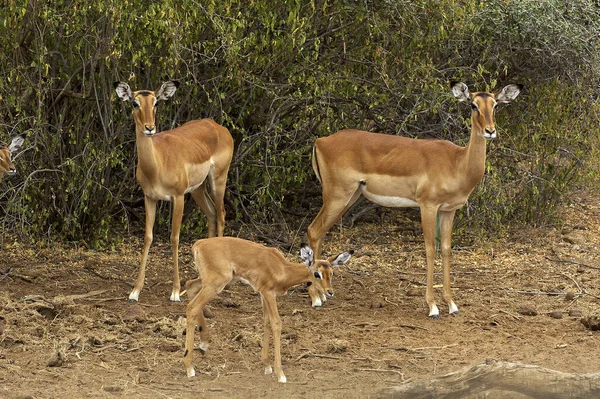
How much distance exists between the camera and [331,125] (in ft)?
31.2

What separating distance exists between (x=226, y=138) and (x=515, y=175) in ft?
10.2

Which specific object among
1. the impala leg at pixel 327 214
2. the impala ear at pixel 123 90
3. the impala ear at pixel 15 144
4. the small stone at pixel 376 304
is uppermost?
the impala ear at pixel 123 90

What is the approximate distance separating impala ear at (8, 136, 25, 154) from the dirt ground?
99cm

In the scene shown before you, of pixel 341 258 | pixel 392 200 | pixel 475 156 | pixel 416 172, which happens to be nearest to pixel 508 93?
pixel 475 156

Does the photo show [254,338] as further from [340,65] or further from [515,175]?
[515,175]

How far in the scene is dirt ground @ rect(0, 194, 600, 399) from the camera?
18.9 feet

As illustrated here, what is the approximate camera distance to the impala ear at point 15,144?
764 cm

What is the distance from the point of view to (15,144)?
769 cm

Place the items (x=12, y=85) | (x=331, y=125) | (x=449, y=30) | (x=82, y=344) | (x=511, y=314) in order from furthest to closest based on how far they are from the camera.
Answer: (x=331, y=125) < (x=449, y=30) < (x=12, y=85) < (x=511, y=314) < (x=82, y=344)

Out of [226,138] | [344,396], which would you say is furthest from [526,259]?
[344,396]

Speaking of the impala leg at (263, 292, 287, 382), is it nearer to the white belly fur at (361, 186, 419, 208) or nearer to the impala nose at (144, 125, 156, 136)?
the impala nose at (144, 125, 156, 136)

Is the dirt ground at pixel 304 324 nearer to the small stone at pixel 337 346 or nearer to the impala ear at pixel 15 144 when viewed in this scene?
the small stone at pixel 337 346

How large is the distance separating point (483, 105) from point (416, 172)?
2.38 ft

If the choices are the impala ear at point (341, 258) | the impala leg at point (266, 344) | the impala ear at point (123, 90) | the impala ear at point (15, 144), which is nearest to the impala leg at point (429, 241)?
the impala ear at point (341, 258)
